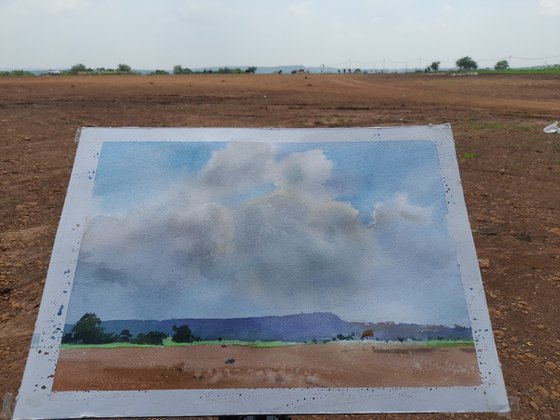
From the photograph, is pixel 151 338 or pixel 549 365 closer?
pixel 151 338

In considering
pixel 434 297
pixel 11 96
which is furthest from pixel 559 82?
pixel 434 297

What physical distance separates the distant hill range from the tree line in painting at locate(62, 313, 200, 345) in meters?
0.02

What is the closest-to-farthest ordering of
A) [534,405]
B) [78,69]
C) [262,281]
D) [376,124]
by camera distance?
[262,281]
[534,405]
[376,124]
[78,69]

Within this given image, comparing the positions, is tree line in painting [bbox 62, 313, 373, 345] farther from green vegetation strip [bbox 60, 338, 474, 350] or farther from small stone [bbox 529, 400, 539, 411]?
small stone [bbox 529, 400, 539, 411]

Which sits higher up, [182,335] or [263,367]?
[182,335]

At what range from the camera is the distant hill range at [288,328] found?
7.22 feet

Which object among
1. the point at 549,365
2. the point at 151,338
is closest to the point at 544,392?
the point at 549,365

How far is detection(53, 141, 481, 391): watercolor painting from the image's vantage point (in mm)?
2139

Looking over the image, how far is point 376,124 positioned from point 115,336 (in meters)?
8.38

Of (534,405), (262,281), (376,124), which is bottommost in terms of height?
(534,405)

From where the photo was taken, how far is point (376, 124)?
9867 millimetres

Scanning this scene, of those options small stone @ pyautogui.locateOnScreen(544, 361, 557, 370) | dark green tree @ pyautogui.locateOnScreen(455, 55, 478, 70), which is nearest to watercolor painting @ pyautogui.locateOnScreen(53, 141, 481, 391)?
small stone @ pyautogui.locateOnScreen(544, 361, 557, 370)

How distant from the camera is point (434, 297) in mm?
2266

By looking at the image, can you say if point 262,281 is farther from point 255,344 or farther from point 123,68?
point 123,68
